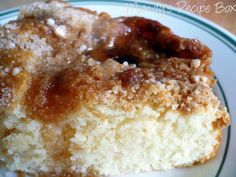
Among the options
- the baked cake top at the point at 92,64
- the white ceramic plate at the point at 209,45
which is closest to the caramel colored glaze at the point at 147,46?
the baked cake top at the point at 92,64

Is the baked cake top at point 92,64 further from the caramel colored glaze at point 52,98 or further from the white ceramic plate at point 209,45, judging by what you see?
the white ceramic plate at point 209,45

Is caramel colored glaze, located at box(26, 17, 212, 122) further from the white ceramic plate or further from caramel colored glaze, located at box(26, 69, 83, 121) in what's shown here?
the white ceramic plate

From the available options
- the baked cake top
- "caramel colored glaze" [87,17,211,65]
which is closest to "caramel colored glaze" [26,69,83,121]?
the baked cake top

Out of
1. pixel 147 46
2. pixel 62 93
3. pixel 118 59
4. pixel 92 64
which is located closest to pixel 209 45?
pixel 147 46

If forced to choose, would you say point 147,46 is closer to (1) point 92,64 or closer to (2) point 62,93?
(1) point 92,64

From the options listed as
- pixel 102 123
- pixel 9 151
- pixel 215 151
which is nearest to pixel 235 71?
pixel 215 151

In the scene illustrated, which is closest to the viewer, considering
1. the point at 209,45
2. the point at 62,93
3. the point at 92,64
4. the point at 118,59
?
the point at 62,93
